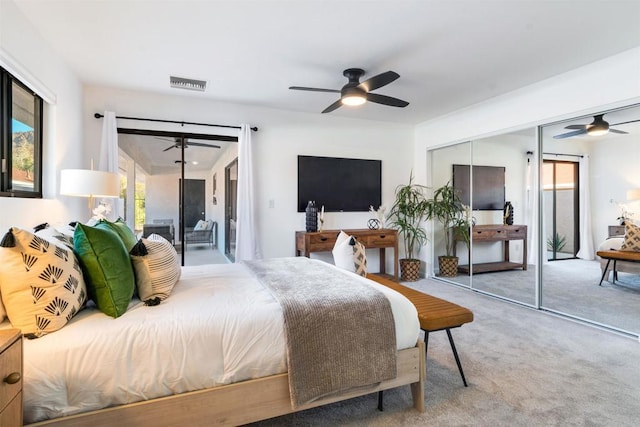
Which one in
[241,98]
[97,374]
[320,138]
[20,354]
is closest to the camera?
[20,354]

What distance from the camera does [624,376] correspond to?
2209 mm

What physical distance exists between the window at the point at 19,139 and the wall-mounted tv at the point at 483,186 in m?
4.94

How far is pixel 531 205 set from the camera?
3.88 meters

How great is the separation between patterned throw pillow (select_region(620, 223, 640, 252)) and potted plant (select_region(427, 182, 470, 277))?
1.78 metres

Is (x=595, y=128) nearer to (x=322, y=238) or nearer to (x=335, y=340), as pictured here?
(x=322, y=238)

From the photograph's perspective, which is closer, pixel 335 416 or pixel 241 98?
pixel 335 416

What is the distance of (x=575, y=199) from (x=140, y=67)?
4.75m

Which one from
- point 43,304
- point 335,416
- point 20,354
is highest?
point 43,304

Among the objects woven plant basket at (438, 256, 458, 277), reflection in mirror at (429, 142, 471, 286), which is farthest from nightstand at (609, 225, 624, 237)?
woven plant basket at (438, 256, 458, 277)

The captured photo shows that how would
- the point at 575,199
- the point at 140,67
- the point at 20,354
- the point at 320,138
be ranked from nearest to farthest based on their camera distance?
the point at 20,354, the point at 140,67, the point at 575,199, the point at 320,138

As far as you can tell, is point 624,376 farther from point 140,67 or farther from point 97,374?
point 140,67

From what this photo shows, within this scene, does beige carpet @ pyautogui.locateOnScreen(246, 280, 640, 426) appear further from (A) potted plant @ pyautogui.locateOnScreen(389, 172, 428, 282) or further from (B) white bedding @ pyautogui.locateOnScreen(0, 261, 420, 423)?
(A) potted plant @ pyautogui.locateOnScreen(389, 172, 428, 282)

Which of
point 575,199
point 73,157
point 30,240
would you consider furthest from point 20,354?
point 575,199

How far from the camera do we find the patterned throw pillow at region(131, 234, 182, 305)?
1.74m
